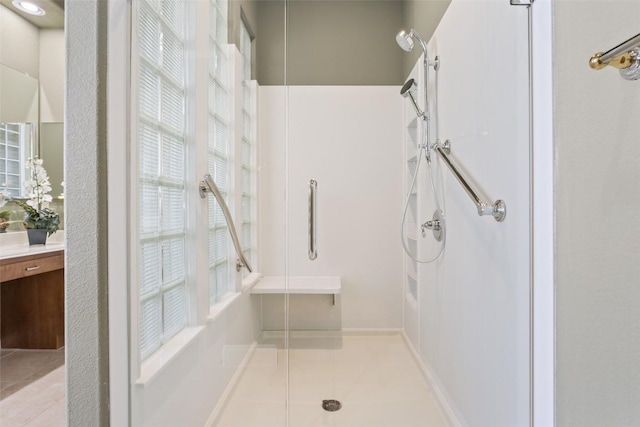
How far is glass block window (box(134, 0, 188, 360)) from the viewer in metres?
1.21

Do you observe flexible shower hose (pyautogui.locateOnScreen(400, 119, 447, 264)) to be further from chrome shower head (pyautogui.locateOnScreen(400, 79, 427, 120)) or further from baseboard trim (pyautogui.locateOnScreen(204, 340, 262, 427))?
baseboard trim (pyautogui.locateOnScreen(204, 340, 262, 427))

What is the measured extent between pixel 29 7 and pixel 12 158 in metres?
0.84

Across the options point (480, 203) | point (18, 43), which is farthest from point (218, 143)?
point (18, 43)

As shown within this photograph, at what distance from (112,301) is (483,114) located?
4.72 ft

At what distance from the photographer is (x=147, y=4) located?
1.21m

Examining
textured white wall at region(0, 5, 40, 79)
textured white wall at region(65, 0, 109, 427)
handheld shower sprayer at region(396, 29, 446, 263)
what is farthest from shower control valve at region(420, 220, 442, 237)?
textured white wall at region(0, 5, 40, 79)

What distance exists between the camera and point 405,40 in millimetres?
1660

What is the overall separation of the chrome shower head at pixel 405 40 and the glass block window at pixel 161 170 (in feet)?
3.20

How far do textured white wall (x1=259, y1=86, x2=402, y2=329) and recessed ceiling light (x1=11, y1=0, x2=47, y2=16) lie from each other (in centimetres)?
143

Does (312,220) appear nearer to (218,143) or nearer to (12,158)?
(218,143)

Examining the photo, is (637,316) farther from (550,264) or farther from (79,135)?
(79,135)

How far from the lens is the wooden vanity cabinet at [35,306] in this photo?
1.92 meters

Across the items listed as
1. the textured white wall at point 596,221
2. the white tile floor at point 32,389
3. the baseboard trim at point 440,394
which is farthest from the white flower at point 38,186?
the textured white wall at point 596,221

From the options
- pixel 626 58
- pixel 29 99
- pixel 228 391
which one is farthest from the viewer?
pixel 29 99
